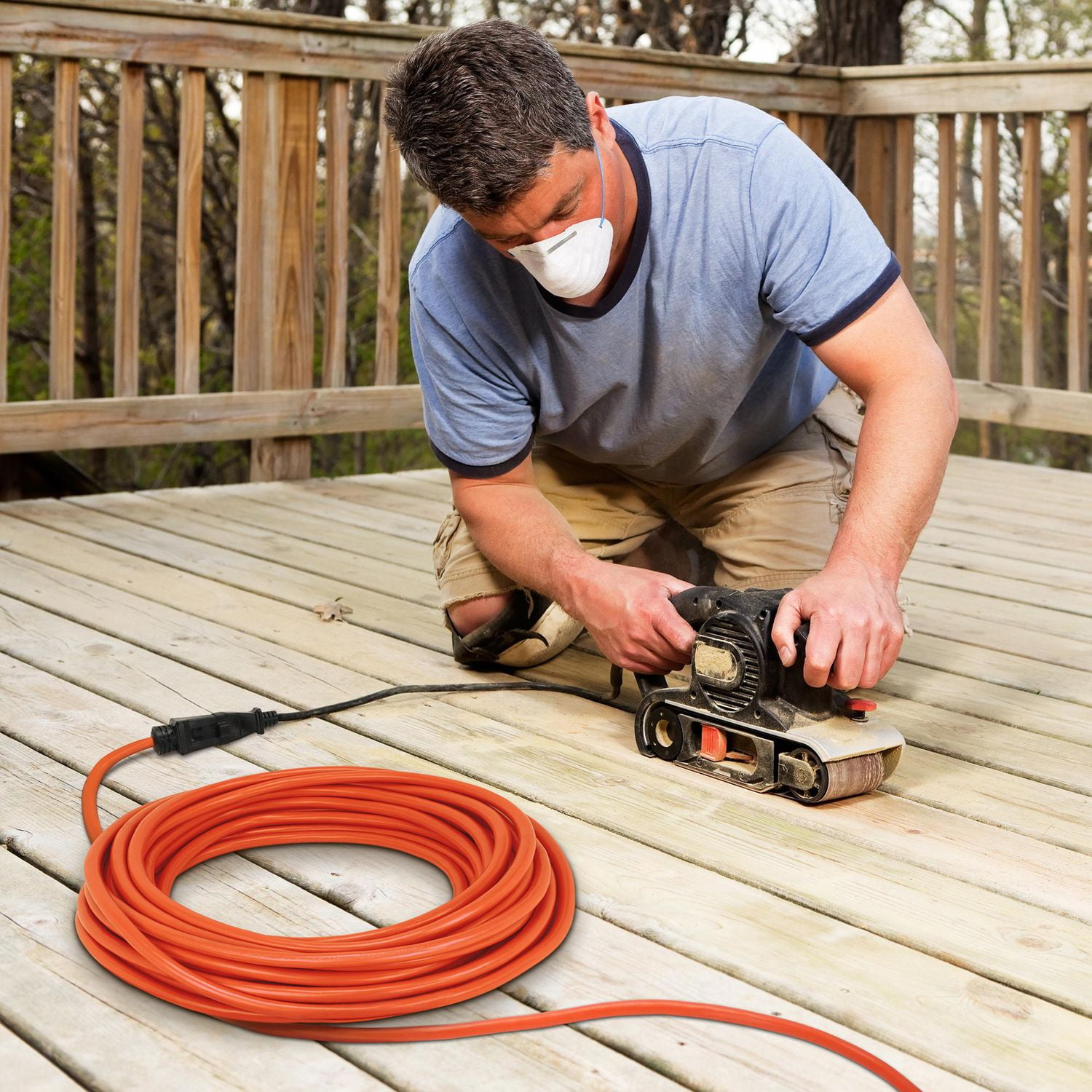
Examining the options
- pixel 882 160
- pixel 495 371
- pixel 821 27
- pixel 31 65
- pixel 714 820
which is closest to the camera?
pixel 714 820

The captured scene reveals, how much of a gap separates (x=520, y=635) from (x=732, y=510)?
0.48 metres

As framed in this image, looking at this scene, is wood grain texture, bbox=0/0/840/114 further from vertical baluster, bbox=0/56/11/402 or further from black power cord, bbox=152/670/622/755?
black power cord, bbox=152/670/622/755

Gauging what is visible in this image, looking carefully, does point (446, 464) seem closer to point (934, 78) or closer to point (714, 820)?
point (714, 820)

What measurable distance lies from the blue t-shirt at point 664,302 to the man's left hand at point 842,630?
1.38 ft

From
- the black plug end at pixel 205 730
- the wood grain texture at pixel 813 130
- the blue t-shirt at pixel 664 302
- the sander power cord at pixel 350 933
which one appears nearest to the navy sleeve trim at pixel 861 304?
the blue t-shirt at pixel 664 302

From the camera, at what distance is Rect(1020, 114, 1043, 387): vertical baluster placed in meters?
4.25

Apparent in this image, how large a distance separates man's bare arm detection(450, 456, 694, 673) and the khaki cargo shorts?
209 millimetres

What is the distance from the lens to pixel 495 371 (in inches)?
86.2

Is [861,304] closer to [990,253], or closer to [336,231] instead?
[336,231]

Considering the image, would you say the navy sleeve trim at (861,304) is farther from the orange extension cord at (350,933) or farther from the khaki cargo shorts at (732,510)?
the orange extension cord at (350,933)

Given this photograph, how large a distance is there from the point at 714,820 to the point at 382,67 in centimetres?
284

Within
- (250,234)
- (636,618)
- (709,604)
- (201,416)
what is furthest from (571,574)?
(250,234)

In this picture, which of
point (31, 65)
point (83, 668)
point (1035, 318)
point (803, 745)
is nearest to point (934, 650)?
point (803, 745)

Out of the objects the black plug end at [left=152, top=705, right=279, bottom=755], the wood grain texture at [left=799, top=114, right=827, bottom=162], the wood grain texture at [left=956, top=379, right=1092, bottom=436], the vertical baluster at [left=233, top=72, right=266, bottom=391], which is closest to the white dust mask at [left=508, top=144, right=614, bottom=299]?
the black plug end at [left=152, top=705, right=279, bottom=755]
